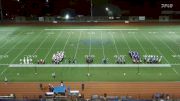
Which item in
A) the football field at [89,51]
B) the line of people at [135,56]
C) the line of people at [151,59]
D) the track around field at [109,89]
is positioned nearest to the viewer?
the track around field at [109,89]

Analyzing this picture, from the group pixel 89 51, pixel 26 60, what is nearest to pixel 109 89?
pixel 26 60

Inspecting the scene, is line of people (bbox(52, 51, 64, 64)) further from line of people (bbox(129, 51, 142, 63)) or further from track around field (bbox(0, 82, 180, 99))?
line of people (bbox(129, 51, 142, 63))

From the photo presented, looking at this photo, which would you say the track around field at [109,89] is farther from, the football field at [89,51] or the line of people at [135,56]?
the line of people at [135,56]

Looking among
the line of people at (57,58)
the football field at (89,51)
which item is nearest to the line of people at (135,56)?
the football field at (89,51)

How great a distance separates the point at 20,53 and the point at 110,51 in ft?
21.1

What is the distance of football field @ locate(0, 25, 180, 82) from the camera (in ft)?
75.7

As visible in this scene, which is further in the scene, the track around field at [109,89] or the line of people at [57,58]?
the line of people at [57,58]

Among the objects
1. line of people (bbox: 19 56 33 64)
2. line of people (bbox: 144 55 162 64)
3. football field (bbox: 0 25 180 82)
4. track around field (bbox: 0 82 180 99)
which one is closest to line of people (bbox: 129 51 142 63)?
football field (bbox: 0 25 180 82)

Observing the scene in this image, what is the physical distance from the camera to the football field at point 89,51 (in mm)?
23062

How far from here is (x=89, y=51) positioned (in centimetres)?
2883

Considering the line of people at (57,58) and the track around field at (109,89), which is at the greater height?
the line of people at (57,58)

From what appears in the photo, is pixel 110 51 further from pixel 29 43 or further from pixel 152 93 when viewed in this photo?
pixel 152 93

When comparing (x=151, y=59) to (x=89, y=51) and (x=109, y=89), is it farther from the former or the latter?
(x=109, y=89)

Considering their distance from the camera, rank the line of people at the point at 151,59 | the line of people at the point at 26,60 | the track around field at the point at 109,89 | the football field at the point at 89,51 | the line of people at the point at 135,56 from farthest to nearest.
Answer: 1. the line of people at the point at 26,60
2. the line of people at the point at 135,56
3. the line of people at the point at 151,59
4. the football field at the point at 89,51
5. the track around field at the point at 109,89
